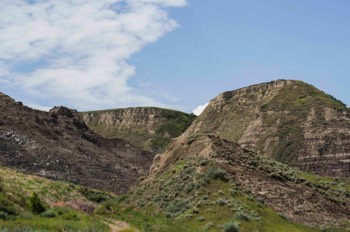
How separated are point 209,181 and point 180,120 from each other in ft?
470

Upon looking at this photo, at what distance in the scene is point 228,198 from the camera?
1161 inches

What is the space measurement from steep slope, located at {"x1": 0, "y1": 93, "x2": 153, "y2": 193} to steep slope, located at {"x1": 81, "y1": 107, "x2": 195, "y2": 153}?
198 ft

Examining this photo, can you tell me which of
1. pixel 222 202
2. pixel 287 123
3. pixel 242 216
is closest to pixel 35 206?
pixel 222 202

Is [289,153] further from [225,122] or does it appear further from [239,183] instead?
[239,183]

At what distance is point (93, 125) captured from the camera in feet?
567

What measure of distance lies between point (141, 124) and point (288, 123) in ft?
268

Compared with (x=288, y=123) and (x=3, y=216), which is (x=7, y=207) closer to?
(x=3, y=216)

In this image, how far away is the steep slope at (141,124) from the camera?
504 feet

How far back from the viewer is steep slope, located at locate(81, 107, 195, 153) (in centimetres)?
15350

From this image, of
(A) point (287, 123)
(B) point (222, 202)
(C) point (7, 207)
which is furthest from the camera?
(A) point (287, 123)

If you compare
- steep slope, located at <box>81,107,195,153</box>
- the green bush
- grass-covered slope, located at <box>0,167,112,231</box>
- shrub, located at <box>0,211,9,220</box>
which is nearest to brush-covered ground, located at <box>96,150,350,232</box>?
grass-covered slope, located at <box>0,167,112,231</box>

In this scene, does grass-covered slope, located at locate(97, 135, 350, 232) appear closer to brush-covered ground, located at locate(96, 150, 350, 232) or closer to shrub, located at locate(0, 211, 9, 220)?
brush-covered ground, located at locate(96, 150, 350, 232)

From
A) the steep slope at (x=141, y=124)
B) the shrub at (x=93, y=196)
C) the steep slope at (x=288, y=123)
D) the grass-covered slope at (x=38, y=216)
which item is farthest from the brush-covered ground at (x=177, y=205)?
the steep slope at (x=141, y=124)

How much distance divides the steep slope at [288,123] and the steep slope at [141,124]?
31.9 m
